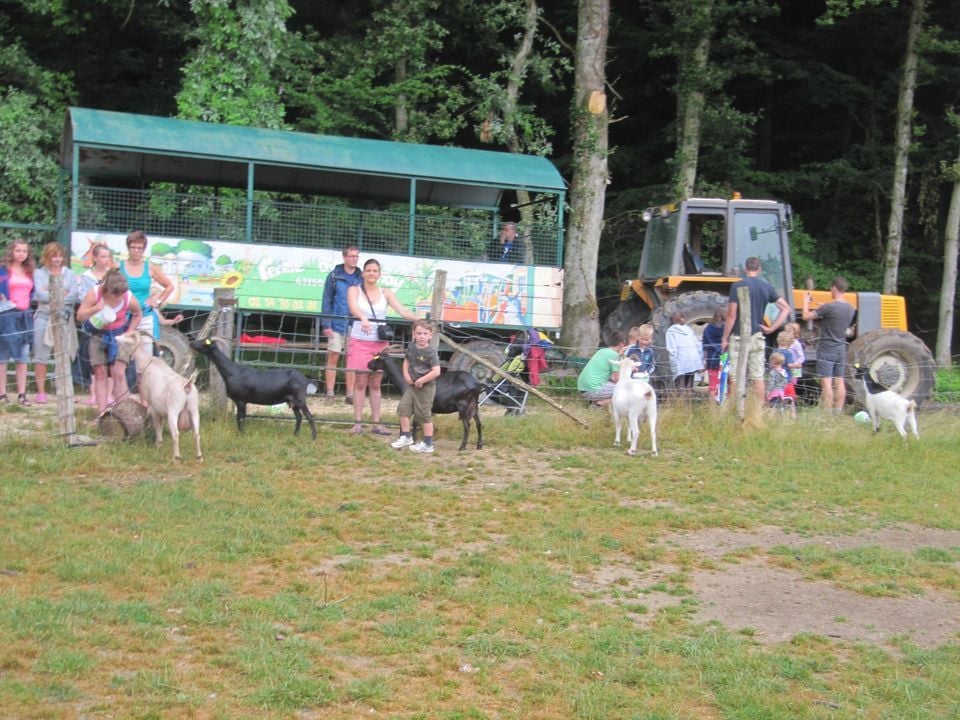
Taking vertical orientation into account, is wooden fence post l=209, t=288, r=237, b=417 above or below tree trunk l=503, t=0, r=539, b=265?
below

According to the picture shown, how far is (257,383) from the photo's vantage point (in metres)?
9.87

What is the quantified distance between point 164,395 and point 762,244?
842 centimetres

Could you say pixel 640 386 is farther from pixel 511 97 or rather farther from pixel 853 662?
pixel 511 97

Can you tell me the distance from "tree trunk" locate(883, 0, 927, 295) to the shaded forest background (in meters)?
0.25

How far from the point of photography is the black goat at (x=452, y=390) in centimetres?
1011

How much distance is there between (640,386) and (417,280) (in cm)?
450

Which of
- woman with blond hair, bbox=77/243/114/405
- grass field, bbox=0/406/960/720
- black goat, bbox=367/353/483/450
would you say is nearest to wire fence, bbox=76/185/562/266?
woman with blond hair, bbox=77/243/114/405

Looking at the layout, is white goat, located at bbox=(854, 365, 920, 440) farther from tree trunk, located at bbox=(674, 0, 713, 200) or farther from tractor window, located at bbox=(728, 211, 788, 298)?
tree trunk, located at bbox=(674, 0, 713, 200)

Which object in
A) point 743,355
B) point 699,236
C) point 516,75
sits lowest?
point 743,355

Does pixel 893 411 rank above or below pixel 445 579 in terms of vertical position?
above

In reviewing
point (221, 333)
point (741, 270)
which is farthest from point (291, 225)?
point (741, 270)

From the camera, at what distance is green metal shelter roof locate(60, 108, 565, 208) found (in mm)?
13414

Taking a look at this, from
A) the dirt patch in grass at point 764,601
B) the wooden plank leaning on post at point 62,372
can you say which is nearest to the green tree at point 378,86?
the wooden plank leaning on post at point 62,372

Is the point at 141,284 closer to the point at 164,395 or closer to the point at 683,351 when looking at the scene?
the point at 164,395
